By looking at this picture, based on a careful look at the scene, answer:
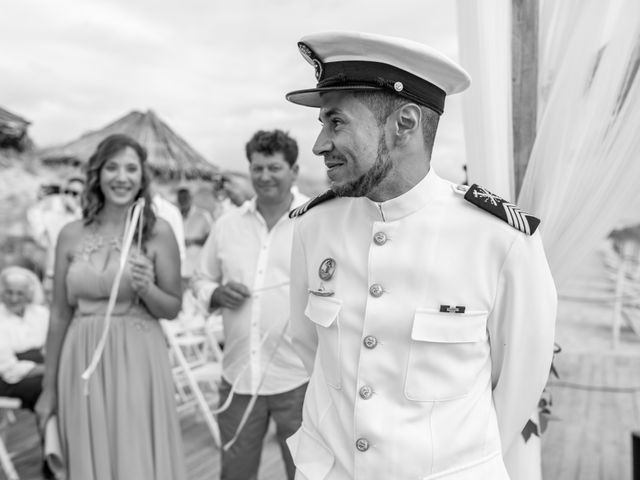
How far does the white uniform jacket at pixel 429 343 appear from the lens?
4.12 ft

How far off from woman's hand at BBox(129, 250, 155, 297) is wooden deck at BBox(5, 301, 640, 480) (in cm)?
154

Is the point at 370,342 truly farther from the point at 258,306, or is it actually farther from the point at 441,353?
the point at 258,306

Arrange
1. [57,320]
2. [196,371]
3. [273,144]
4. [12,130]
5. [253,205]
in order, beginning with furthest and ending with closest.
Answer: [12,130] → [196,371] → [253,205] → [273,144] → [57,320]

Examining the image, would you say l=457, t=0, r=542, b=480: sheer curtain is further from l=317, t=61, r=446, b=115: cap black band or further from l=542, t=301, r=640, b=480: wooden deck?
l=542, t=301, r=640, b=480: wooden deck

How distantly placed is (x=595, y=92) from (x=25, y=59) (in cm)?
632

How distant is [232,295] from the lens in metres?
2.50

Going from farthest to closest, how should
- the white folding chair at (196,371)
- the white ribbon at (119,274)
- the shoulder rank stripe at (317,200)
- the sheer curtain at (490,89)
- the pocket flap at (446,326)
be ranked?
1. the white folding chair at (196,371)
2. the white ribbon at (119,274)
3. the sheer curtain at (490,89)
4. the shoulder rank stripe at (317,200)
5. the pocket flap at (446,326)

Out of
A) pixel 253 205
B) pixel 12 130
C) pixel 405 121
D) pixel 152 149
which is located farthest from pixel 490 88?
pixel 12 130

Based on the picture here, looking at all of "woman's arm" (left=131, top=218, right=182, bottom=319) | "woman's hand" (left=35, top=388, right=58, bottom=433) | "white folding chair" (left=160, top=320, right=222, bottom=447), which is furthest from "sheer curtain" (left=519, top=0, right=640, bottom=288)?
"white folding chair" (left=160, top=320, right=222, bottom=447)

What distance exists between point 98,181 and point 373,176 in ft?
5.03

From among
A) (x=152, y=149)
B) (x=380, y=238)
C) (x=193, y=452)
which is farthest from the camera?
(x=152, y=149)

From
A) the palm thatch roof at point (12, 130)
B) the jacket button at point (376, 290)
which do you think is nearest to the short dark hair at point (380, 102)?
the jacket button at point (376, 290)

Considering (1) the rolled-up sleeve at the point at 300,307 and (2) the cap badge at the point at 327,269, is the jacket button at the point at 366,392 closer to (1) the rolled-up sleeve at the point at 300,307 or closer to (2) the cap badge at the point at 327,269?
(2) the cap badge at the point at 327,269

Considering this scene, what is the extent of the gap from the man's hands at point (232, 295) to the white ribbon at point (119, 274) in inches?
15.1
